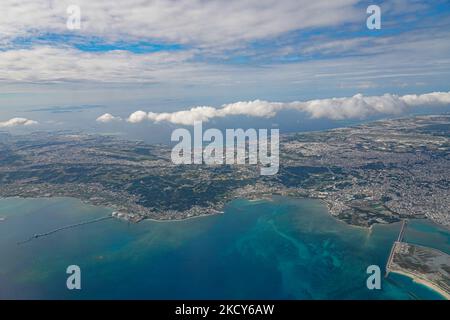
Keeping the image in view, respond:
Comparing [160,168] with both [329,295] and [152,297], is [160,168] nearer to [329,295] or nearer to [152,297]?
[152,297]

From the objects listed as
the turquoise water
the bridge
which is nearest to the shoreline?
the turquoise water

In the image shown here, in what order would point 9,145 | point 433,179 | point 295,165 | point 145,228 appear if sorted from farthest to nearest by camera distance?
point 9,145, point 295,165, point 433,179, point 145,228

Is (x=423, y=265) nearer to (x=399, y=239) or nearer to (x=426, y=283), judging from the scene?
(x=426, y=283)

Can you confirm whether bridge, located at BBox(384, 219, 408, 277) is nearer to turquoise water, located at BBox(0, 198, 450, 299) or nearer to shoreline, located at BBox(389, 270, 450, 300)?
turquoise water, located at BBox(0, 198, 450, 299)

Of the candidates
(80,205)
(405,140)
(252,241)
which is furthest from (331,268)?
(405,140)

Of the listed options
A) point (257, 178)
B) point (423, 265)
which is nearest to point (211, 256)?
point (423, 265)

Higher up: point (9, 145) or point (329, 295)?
point (9, 145)
